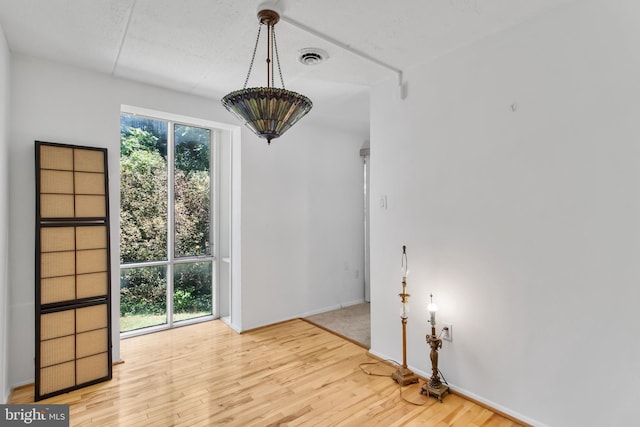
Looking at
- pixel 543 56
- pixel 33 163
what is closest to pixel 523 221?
pixel 543 56

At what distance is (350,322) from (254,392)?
175cm

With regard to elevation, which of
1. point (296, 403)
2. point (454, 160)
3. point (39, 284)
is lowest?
point (296, 403)

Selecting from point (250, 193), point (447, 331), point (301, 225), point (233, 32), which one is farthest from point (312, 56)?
point (447, 331)

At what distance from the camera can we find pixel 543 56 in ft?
6.49

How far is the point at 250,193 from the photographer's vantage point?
376 cm

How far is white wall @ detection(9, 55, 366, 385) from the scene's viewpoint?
97.9 inches

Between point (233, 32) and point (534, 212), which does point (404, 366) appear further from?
point (233, 32)

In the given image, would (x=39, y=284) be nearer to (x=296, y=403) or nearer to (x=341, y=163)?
(x=296, y=403)

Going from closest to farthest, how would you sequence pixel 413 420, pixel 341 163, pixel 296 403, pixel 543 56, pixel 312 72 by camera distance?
1. pixel 543 56
2. pixel 413 420
3. pixel 296 403
4. pixel 312 72
5. pixel 341 163

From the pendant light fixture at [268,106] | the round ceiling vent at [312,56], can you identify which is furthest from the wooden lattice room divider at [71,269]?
the round ceiling vent at [312,56]

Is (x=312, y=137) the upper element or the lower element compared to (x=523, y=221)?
upper

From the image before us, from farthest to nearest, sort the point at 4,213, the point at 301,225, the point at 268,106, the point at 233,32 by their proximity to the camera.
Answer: the point at 301,225 < the point at 4,213 < the point at 233,32 < the point at 268,106

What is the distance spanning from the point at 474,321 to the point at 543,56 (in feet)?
5.82

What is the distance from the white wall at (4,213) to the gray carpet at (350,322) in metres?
2.73
